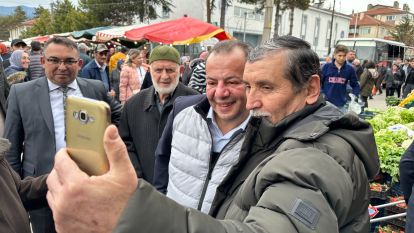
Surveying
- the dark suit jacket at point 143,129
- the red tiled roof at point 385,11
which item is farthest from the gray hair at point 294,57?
the red tiled roof at point 385,11

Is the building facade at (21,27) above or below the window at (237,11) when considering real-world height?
below

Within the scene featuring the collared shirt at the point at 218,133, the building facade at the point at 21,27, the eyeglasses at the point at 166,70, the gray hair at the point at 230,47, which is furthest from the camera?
the building facade at the point at 21,27

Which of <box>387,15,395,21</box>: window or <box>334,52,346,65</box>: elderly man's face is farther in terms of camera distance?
<box>387,15,395,21</box>: window

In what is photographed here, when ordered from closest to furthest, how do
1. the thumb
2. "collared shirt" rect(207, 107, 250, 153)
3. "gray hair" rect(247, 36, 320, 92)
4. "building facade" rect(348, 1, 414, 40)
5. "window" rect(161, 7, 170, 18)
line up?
the thumb
"gray hair" rect(247, 36, 320, 92)
"collared shirt" rect(207, 107, 250, 153)
"window" rect(161, 7, 170, 18)
"building facade" rect(348, 1, 414, 40)

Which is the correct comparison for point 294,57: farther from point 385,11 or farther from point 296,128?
point 385,11

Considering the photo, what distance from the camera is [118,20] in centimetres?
3916

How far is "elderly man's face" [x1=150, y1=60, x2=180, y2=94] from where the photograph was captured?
3.31 meters

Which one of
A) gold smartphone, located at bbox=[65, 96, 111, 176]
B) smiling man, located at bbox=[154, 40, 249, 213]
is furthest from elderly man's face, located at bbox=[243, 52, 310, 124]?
gold smartphone, located at bbox=[65, 96, 111, 176]

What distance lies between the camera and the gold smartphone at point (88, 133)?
Result: 68cm

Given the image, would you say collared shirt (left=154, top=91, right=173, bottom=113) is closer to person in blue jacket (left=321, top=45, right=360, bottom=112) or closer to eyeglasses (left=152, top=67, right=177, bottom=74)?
eyeglasses (left=152, top=67, right=177, bottom=74)

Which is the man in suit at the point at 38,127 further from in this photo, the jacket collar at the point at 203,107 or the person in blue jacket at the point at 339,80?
the person in blue jacket at the point at 339,80

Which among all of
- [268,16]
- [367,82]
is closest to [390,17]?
[367,82]

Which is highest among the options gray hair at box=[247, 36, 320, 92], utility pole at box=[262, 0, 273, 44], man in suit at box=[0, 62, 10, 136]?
utility pole at box=[262, 0, 273, 44]

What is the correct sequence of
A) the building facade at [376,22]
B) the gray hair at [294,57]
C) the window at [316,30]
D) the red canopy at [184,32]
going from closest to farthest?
the gray hair at [294,57], the red canopy at [184,32], the window at [316,30], the building facade at [376,22]
